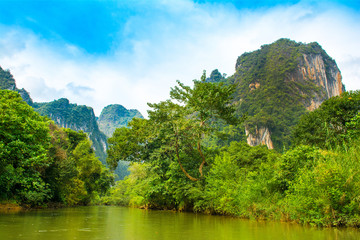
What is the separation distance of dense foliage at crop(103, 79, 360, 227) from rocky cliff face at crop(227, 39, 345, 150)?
163ft

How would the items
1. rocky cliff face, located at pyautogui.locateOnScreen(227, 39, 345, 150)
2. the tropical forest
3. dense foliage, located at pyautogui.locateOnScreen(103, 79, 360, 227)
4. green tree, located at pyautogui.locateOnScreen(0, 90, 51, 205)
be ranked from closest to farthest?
dense foliage, located at pyautogui.locateOnScreen(103, 79, 360, 227)
the tropical forest
green tree, located at pyautogui.locateOnScreen(0, 90, 51, 205)
rocky cliff face, located at pyautogui.locateOnScreen(227, 39, 345, 150)

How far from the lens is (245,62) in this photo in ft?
389

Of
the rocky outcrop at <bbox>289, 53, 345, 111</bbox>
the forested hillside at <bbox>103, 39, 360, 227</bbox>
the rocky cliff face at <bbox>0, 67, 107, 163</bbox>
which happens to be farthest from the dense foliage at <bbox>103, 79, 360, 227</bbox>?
the rocky cliff face at <bbox>0, 67, 107, 163</bbox>

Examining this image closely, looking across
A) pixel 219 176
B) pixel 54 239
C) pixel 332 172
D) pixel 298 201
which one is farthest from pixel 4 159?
pixel 332 172

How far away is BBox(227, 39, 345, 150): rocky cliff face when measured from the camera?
7719 centimetres

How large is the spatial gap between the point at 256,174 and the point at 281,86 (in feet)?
284

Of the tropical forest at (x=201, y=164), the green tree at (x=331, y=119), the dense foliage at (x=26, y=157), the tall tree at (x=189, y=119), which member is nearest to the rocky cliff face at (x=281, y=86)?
the tropical forest at (x=201, y=164)

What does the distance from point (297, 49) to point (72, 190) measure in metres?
102

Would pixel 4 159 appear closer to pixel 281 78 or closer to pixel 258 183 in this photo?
pixel 258 183

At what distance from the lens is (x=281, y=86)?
9212cm

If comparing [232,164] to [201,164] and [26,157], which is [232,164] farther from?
[26,157]

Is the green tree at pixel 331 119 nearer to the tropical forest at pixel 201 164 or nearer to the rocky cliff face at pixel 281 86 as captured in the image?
the tropical forest at pixel 201 164

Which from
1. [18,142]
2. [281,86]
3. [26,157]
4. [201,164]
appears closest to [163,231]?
[18,142]

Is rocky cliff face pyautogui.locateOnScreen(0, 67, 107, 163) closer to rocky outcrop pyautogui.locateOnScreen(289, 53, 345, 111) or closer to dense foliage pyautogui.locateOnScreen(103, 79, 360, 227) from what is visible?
rocky outcrop pyautogui.locateOnScreen(289, 53, 345, 111)
